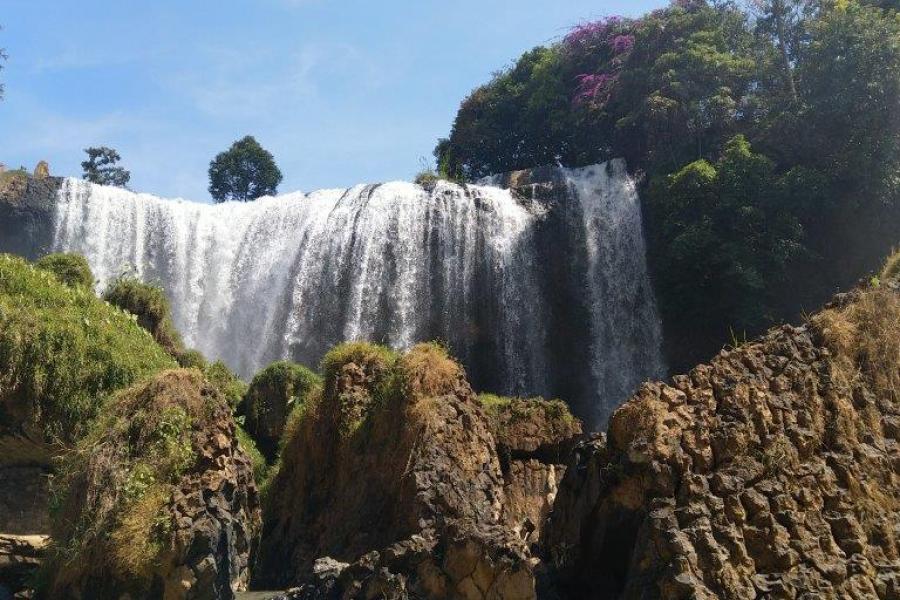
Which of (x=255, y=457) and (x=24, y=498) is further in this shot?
(x=255, y=457)

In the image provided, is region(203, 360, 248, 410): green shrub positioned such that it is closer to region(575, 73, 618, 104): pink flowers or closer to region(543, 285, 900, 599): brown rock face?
region(543, 285, 900, 599): brown rock face

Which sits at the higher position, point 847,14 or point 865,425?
point 847,14

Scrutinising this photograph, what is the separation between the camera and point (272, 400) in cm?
1947

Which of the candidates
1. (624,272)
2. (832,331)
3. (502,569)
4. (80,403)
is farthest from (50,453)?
(624,272)

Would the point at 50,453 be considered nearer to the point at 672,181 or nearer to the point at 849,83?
the point at 672,181

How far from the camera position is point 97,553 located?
9.52 metres

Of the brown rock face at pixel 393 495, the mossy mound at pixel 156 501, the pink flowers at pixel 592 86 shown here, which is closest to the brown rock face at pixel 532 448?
the brown rock face at pixel 393 495

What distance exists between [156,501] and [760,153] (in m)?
21.5

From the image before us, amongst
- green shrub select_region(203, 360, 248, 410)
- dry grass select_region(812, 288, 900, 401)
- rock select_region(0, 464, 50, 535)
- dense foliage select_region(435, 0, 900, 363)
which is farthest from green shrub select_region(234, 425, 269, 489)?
dense foliage select_region(435, 0, 900, 363)

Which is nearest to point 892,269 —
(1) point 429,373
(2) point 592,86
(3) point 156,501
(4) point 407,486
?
(1) point 429,373

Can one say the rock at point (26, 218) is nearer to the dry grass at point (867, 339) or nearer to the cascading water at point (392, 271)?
the cascading water at point (392, 271)

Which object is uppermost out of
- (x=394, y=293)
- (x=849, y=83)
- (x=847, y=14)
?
(x=847, y=14)

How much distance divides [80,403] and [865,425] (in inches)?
378

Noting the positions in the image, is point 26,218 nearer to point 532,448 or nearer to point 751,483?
point 532,448
